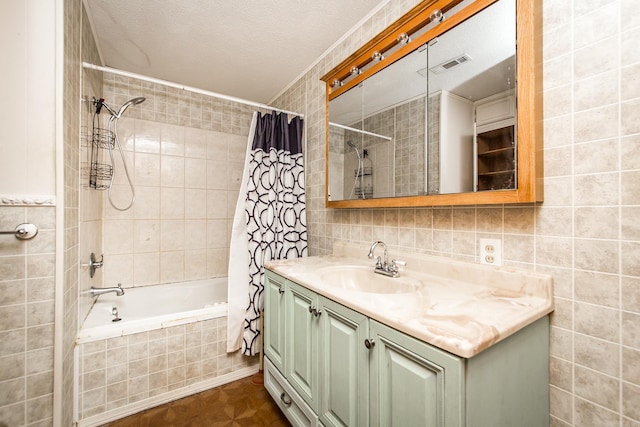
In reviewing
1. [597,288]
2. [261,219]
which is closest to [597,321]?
[597,288]

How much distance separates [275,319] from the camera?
146 centimetres

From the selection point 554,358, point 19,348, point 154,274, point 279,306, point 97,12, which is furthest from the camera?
point 154,274

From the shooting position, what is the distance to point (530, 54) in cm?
88

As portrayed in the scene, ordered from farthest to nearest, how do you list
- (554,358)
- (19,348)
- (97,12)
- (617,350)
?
(97,12) → (19,348) → (554,358) → (617,350)

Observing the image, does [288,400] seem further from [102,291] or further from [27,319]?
[102,291]

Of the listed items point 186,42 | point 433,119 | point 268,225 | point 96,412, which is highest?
point 186,42

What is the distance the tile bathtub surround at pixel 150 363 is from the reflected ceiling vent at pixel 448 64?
6.33ft

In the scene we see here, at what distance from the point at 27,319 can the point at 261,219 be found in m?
1.21

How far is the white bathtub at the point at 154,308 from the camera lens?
1.52m

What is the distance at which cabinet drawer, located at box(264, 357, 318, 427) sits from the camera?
1.18 m

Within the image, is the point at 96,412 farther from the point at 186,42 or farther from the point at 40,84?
the point at 186,42

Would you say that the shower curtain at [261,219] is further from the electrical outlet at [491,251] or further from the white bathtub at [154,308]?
the electrical outlet at [491,251]

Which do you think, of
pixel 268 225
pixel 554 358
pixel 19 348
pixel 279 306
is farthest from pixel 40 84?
pixel 554 358

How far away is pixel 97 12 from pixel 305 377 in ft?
7.73
